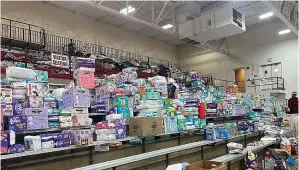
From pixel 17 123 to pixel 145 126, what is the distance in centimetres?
184

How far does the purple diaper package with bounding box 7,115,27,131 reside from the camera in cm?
323

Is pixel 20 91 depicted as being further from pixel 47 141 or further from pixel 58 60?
pixel 58 60

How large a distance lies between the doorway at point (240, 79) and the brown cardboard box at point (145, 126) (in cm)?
1220

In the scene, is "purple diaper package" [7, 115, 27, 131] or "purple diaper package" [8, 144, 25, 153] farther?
"purple diaper package" [7, 115, 27, 131]

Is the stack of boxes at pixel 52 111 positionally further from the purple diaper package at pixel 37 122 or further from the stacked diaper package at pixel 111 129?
A: the stacked diaper package at pixel 111 129

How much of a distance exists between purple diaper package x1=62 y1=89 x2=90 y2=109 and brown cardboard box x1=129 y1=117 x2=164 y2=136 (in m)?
0.85

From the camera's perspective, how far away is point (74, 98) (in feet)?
12.3

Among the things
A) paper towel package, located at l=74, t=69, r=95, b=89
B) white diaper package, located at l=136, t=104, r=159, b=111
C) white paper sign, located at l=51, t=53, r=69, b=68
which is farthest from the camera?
white paper sign, located at l=51, t=53, r=69, b=68

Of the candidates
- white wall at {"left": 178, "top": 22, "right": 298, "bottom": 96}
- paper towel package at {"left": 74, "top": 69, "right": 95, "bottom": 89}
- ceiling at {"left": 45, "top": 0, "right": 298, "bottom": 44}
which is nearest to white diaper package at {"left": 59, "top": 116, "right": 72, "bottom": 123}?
paper towel package at {"left": 74, "top": 69, "right": 95, "bottom": 89}

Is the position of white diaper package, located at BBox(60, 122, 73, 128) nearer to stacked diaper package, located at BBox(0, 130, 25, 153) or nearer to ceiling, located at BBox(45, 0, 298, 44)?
stacked diaper package, located at BBox(0, 130, 25, 153)

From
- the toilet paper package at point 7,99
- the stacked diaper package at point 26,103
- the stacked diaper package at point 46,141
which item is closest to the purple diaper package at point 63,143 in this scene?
the stacked diaper package at point 46,141

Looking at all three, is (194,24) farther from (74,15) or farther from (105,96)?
(105,96)

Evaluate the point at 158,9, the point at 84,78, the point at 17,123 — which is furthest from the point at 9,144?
the point at 158,9

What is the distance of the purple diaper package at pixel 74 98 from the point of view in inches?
148
